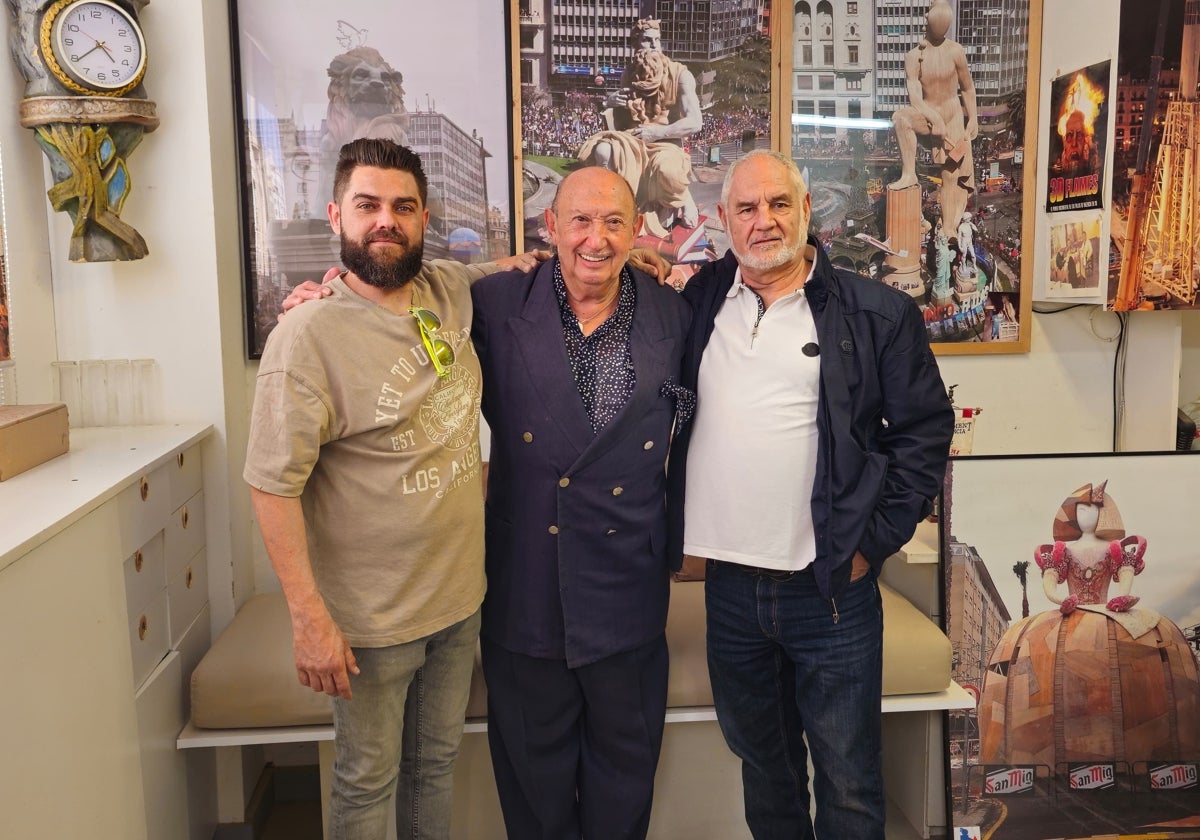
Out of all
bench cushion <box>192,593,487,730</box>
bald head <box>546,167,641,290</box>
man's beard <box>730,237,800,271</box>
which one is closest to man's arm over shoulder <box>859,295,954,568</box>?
man's beard <box>730,237,800,271</box>

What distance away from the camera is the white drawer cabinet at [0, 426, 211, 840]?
5.12ft

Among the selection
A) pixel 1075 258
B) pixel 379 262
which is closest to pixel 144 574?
pixel 379 262

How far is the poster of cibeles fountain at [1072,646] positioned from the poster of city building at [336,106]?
1.82m

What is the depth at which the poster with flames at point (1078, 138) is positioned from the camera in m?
3.06

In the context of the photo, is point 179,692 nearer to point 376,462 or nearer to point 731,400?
point 376,462

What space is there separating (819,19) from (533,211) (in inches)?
45.6

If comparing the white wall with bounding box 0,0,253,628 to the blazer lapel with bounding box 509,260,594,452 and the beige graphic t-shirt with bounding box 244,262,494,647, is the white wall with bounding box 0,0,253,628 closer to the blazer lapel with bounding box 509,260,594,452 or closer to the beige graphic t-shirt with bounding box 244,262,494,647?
the beige graphic t-shirt with bounding box 244,262,494,647

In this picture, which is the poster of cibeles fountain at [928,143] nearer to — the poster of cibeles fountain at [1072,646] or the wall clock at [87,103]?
the poster of cibeles fountain at [1072,646]

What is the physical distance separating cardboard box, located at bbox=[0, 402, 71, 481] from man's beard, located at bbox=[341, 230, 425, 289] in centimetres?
78

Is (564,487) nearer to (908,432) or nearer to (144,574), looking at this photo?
(908,432)

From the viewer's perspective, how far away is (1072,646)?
2645 mm

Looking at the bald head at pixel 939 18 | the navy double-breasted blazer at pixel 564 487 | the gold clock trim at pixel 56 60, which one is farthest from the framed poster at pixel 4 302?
the bald head at pixel 939 18

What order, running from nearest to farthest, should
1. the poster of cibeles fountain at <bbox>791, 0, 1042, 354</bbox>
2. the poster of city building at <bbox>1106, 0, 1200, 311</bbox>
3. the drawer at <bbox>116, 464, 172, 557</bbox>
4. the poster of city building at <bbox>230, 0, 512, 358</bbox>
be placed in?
the drawer at <bbox>116, 464, 172, 557</bbox> < the poster of city building at <bbox>1106, 0, 1200, 311</bbox> < the poster of city building at <bbox>230, 0, 512, 358</bbox> < the poster of cibeles fountain at <bbox>791, 0, 1042, 354</bbox>

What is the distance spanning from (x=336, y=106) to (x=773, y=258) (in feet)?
5.64
